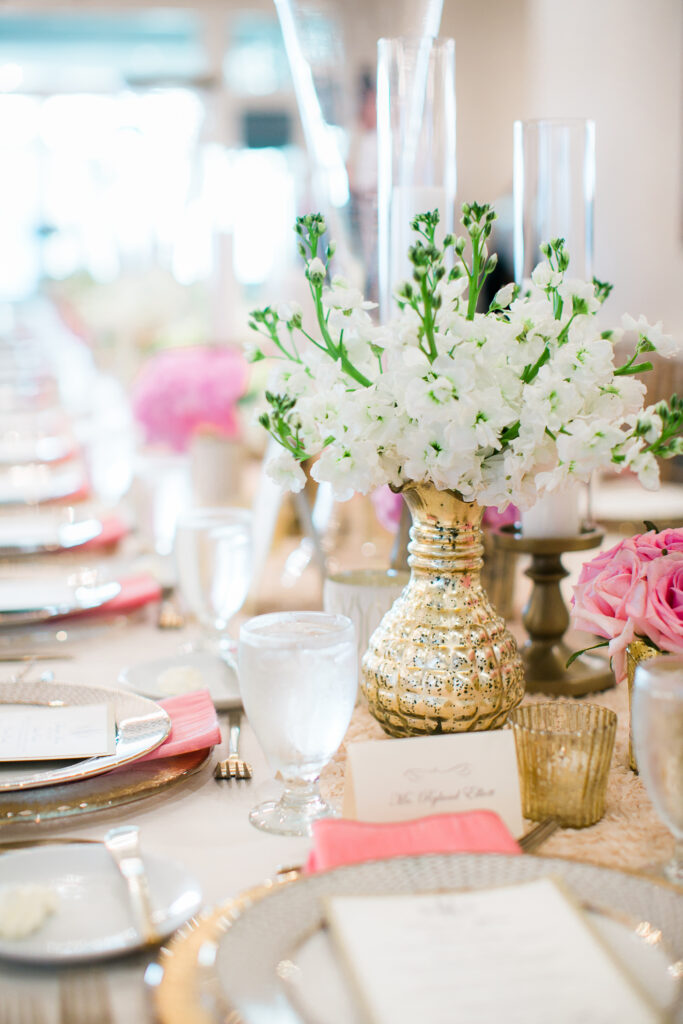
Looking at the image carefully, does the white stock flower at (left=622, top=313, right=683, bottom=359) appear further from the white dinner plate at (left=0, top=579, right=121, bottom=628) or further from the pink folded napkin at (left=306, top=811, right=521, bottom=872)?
the white dinner plate at (left=0, top=579, right=121, bottom=628)

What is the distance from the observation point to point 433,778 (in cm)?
71

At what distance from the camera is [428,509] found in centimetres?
85

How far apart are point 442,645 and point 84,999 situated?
382 mm

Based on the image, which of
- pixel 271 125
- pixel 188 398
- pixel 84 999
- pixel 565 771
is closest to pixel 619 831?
pixel 565 771

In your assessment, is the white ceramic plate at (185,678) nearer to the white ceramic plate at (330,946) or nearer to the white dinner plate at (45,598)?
the white dinner plate at (45,598)

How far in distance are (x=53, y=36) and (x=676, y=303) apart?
9.62m

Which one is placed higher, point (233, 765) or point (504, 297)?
point (504, 297)

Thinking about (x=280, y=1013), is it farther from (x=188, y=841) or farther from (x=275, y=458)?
(x=275, y=458)

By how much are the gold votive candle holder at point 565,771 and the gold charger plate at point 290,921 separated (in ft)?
0.48

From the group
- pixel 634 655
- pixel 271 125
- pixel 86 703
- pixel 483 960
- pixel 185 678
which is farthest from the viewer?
pixel 271 125

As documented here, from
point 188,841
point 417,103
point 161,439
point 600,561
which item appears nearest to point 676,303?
point 161,439

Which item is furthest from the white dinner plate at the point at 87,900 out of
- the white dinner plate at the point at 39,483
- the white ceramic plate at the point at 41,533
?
the white dinner plate at the point at 39,483

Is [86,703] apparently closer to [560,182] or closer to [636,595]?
[636,595]

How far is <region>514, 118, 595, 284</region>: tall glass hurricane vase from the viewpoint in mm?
1107
